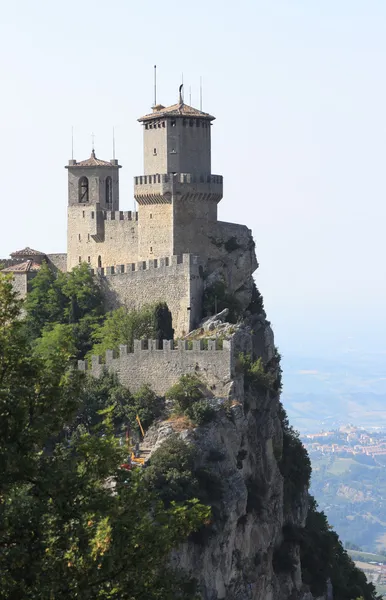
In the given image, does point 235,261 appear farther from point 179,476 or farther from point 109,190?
point 179,476

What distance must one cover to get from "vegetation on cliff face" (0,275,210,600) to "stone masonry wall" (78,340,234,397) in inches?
1240

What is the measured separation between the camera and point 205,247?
72.1 meters

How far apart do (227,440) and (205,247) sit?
1228 cm

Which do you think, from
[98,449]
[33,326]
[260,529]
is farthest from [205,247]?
[98,449]

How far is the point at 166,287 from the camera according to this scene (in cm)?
6894

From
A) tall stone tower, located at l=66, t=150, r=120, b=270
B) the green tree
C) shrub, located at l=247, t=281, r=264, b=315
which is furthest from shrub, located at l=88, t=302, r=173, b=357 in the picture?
tall stone tower, located at l=66, t=150, r=120, b=270

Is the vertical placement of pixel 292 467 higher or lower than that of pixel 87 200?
lower

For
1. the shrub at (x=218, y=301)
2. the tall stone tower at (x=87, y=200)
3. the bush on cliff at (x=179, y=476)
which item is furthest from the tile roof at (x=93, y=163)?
the bush on cliff at (x=179, y=476)

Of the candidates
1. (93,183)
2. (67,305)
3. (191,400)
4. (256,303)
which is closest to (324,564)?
(256,303)

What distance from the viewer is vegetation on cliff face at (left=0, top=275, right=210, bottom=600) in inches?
1145

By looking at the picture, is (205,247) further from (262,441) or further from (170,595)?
(170,595)

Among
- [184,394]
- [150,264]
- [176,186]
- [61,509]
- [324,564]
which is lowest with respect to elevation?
[324,564]

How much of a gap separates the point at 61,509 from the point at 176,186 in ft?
142

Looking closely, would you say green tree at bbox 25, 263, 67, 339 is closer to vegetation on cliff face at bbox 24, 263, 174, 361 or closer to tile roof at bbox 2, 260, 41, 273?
vegetation on cliff face at bbox 24, 263, 174, 361
